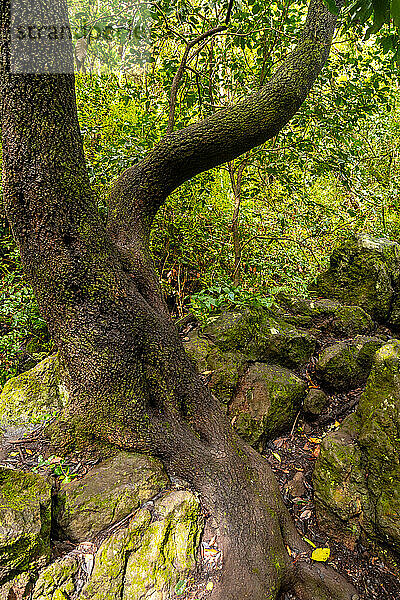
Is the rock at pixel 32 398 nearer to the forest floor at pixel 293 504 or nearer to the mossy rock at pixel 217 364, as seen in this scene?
the forest floor at pixel 293 504

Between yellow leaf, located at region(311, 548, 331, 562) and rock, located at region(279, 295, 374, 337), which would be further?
rock, located at region(279, 295, 374, 337)

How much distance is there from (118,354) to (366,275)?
3705 mm

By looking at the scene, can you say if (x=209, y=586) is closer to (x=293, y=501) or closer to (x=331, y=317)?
(x=293, y=501)

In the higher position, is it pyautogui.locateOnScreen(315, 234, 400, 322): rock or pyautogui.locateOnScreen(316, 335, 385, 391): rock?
pyautogui.locateOnScreen(315, 234, 400, 322): rock

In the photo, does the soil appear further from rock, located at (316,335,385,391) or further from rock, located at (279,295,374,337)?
rock, located at (279,295,374,337)

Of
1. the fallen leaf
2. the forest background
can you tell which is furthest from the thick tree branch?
the fallen leaf

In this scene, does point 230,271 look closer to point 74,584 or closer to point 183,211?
point 183,211

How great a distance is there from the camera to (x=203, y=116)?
3.95 meters

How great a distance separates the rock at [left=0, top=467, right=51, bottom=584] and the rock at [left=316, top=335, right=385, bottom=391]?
258 cm

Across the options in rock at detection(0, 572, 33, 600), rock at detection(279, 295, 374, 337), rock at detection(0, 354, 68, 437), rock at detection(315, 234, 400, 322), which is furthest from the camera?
rock at detection(315, 234, 400, 322)

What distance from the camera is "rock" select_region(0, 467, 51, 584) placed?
4.82 feet

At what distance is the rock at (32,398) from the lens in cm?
241

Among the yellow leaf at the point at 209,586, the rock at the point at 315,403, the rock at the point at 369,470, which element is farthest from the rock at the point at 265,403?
the yellow leaf at the point at 209,586

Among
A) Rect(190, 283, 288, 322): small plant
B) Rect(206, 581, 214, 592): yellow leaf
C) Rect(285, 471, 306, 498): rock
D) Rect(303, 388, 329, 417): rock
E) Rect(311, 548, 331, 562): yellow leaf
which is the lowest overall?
Rect(311, 548, 331, 562): yellow leaf
